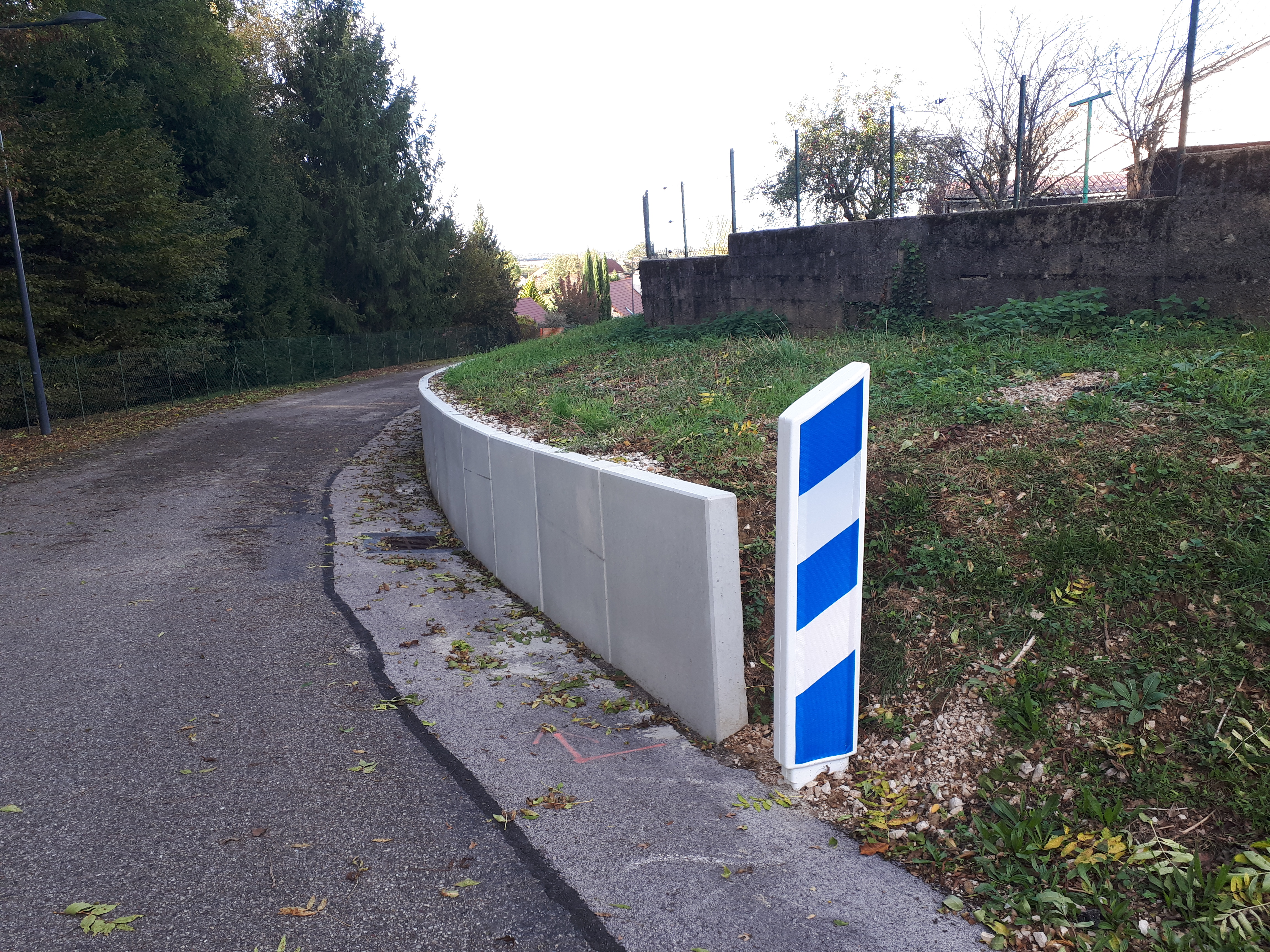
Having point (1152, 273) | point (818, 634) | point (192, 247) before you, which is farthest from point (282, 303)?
point (818, 634)

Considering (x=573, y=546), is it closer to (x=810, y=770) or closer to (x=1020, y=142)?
(x=810, y=770)

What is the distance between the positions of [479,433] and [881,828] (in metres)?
4.87

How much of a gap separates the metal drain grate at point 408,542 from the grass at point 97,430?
766cm

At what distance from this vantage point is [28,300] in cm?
1642

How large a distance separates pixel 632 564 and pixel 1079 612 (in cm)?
209

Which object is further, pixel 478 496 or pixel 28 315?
pixel 28 315

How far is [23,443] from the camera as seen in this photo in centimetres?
1599

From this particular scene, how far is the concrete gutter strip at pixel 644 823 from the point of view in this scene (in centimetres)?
A: 258

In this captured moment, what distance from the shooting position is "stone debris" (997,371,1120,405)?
18.1 ft

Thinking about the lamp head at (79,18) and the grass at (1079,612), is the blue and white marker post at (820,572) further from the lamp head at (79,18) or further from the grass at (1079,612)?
the lamp head at (79,18)

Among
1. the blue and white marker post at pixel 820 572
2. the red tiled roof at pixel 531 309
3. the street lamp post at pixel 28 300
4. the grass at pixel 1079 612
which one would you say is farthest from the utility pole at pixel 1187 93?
the red tiled roof at pixel 531 309

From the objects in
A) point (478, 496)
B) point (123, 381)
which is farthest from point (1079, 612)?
point (123, 381)

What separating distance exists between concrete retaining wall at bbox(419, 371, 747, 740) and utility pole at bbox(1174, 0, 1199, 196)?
580cm

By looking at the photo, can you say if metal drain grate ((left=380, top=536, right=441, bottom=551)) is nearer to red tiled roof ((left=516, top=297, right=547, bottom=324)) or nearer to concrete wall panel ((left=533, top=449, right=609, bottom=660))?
concrete wall panel ((left=533, top=449, right=609, bottom=660))
